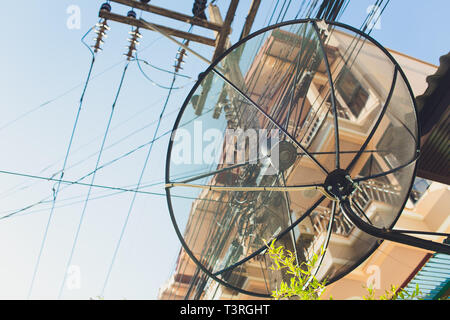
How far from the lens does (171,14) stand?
19.8ft

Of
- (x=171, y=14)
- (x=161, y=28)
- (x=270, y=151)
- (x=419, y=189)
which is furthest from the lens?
(x=419, y=189)

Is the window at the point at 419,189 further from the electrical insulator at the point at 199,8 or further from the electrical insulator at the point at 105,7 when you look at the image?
the electrical insulator at the point at 105,7

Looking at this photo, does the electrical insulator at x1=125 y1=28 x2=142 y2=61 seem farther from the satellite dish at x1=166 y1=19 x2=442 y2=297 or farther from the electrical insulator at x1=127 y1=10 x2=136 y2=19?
the satellite dish at x1=166 y1=19 x2=442 y2=297

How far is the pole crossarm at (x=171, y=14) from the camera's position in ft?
19.2

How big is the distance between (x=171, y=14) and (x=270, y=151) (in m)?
4.24

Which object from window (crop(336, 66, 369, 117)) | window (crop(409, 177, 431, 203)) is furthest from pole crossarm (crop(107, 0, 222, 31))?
window (crop(409, 177, 431, 203))

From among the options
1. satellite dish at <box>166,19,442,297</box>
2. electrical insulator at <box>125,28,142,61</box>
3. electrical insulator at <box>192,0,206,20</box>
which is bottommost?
satellite dish at <box>166,19,442,297</box>

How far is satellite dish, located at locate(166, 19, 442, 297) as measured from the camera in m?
2.96

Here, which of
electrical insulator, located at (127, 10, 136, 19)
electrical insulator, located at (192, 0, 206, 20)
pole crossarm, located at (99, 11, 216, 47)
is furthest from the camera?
electrical insulator, located at (192, 0, 206, 20)

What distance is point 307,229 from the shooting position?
5.92 m

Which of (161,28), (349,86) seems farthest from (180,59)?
(349,86)

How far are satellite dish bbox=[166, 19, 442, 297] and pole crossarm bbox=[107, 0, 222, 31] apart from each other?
2.61m

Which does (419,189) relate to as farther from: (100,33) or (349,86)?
(100,33)
